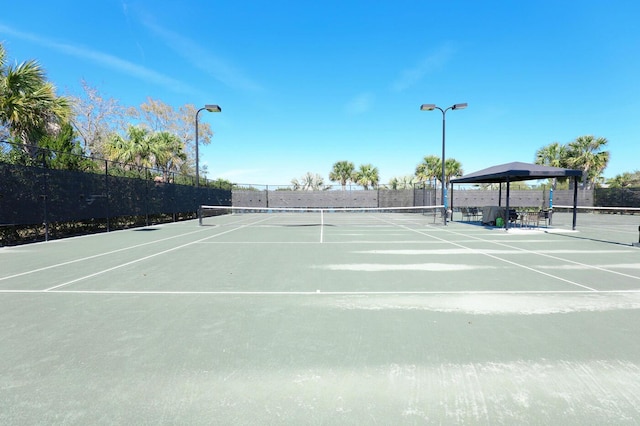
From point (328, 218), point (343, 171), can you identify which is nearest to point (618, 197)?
point (328, 218)

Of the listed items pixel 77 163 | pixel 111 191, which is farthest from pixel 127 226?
pixel 77 163

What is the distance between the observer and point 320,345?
353 cm

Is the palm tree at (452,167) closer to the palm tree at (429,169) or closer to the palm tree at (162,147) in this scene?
the palm tree at (429,169)

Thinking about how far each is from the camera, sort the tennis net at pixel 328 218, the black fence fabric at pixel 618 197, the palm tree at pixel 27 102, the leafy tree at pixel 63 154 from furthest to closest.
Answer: the black fence fabric at pixel 618 197 < the tennis net at pixel 328 218 < the leafy tree at pixel 63 154 < the palm tree at pixel 27 102

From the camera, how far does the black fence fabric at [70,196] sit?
10727 mm

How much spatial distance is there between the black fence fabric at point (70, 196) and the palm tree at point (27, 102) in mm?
1381

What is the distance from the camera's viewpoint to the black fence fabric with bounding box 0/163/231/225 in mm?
10727

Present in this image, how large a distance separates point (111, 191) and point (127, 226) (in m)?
3.06

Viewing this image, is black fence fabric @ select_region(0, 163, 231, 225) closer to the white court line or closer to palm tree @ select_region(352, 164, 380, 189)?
the white court line

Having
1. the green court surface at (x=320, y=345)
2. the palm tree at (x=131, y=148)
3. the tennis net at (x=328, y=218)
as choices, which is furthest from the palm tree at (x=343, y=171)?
the green court surface at (x=320, y=345)

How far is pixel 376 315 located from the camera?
4418 mm

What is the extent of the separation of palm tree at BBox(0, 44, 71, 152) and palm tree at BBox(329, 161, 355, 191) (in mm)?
47980

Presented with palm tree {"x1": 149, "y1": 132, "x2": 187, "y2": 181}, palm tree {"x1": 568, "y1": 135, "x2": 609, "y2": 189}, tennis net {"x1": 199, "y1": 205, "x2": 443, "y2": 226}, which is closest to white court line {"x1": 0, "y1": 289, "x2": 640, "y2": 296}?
tennis net {"x1": 199, "y1": 205, "x2": 443, "y2": 226}

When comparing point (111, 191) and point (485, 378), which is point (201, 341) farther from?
point (111, 191)
